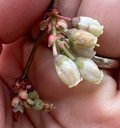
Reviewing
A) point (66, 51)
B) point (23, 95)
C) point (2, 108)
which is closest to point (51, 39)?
point (66, 51)

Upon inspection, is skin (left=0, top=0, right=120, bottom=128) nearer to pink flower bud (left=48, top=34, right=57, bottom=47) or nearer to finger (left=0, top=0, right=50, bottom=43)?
finger (left=0, top=0, right=50, bottom=43)

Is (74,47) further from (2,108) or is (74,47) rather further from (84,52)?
(2,108)

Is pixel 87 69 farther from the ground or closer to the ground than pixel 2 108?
farther from the ground

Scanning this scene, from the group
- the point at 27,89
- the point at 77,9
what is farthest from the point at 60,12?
the point at 27,89

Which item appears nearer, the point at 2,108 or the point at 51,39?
the point at 51,39

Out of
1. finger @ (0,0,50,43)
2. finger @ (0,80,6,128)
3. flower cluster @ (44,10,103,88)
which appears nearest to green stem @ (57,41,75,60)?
flower cluster @ (44,10,103,88)
